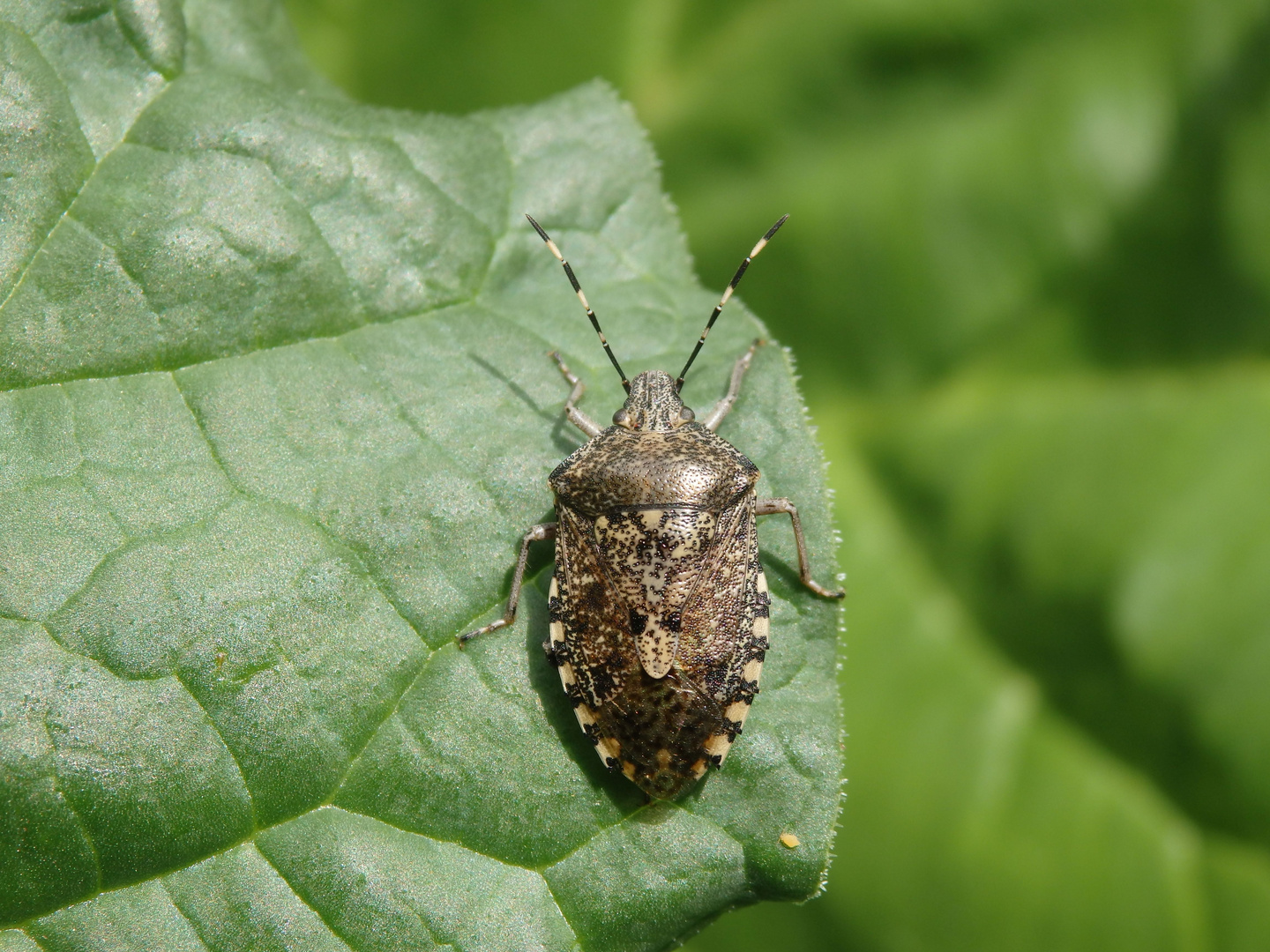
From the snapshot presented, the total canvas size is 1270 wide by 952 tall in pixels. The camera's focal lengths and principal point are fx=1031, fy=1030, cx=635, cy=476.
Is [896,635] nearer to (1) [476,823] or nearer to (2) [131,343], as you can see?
(1) [476,823]

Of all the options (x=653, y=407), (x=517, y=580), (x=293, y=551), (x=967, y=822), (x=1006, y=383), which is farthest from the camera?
(x=1006, y=383)

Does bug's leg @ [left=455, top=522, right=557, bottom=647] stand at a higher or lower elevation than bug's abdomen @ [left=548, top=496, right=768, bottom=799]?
higher

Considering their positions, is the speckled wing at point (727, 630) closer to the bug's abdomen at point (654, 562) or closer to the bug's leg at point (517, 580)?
the bug's abdomen at point (654, 562)

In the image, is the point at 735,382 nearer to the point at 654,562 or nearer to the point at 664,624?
the point at 654,562

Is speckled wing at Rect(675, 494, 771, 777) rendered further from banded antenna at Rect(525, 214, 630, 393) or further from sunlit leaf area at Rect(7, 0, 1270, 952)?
banded antenna at Rect(525, 214, 630, 393)

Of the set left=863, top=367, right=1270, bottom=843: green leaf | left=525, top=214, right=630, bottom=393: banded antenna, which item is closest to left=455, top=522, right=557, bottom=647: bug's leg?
left=525, top=214, right=630, bottom=393: banded antenna

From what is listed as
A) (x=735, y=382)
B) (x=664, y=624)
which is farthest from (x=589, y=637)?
(x=735, y=382)
